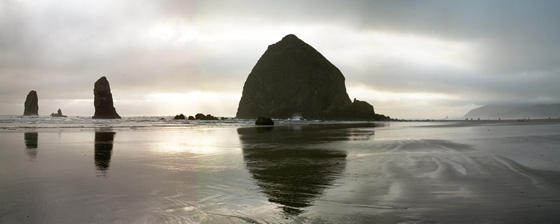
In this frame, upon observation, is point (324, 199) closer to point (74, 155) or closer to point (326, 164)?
point (326, 164)

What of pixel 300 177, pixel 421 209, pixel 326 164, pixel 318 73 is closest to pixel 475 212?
pixel 421 209

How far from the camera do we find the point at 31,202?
575 cm

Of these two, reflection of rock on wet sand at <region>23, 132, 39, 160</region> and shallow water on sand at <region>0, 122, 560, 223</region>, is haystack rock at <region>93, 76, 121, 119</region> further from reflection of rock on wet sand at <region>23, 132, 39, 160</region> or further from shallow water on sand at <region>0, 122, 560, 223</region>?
shallow water on sand at <region>0, 122, 560, 223</region>

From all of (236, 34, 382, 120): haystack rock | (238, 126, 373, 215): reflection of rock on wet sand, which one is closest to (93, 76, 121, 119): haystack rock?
(236, 34, 382, 120): haystack rock

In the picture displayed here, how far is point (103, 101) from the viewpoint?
109688mm

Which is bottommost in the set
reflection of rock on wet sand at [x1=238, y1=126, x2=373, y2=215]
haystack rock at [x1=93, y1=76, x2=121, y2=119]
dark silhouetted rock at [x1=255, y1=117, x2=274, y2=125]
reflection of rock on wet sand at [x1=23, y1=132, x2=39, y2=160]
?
reflection of rock on wet sand at [x1=238, y1=126, x2=373, y2=215]

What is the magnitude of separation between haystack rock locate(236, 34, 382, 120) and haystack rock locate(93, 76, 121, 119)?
5799 centimetres

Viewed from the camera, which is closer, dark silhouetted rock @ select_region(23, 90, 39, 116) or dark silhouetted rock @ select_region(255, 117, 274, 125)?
dark silhouetted rock @ select_region(255, 117, 274, 125)

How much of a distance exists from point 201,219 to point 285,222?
1313 mm

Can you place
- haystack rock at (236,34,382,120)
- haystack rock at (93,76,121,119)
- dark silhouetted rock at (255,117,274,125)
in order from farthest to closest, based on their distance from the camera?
haystack rock at (236,34,382,120)
haystack rock at (93,76,121,119)
dark silhouetted rock at (255,117,274,125)

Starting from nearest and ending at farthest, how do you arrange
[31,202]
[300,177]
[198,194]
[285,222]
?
[285,222] < [31,202] < [198,194] < [300,177]

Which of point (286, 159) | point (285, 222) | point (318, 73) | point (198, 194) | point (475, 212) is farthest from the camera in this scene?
point (318, 73)

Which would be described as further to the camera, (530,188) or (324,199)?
(530,188)

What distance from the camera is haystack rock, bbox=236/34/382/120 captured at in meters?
146
